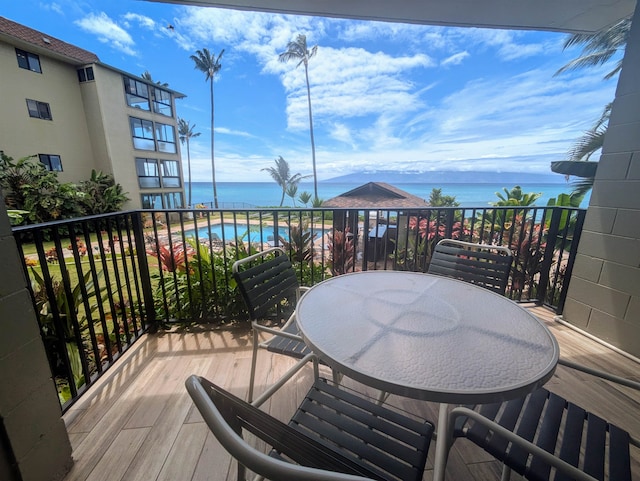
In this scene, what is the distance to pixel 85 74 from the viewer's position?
13.6 meters

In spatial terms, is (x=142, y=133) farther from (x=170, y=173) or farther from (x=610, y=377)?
(x=610, y=377)

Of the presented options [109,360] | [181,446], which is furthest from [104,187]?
[181,446]

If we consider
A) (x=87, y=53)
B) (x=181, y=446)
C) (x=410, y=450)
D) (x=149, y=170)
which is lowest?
(x=181, y=446)

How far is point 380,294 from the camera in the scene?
1.32 m

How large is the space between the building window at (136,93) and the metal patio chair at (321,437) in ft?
65.0

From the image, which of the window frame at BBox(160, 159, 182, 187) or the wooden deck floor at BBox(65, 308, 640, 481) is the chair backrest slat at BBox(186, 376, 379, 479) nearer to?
the wooden deck floor at BBox(65, 308, 640, 481)

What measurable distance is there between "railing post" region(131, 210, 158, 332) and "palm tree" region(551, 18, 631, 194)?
9672 millimetres

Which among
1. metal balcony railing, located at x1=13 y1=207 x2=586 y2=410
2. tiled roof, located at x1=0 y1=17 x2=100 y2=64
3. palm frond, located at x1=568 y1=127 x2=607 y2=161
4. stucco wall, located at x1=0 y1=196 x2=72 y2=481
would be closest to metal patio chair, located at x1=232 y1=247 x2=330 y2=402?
metal balcony railing, located at x1=13 y1=207 x2=586 y2=410

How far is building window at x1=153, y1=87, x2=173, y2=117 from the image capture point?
16391 millimetres

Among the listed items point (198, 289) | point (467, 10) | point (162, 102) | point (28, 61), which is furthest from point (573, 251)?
point (162, 102)

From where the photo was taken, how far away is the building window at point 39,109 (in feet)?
39.5

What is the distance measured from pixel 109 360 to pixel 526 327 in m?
2.49

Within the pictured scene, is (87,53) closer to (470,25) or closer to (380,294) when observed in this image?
(470,25)

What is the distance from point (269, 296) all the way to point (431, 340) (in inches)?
35.9
